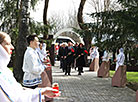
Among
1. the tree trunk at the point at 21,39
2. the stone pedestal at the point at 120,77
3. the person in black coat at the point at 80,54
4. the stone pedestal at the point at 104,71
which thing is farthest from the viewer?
the person in black coat at the point at 80,54

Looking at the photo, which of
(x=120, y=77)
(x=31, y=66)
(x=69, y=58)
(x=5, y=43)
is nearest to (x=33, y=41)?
(x=31, y=66)

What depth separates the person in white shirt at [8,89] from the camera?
8.66 ft

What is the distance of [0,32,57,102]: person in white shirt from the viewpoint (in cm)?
264

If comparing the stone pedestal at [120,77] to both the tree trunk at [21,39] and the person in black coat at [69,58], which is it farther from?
the person in black coat at [69,58]

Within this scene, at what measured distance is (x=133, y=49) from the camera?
13172mm

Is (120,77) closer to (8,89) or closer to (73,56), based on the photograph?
(73,56)

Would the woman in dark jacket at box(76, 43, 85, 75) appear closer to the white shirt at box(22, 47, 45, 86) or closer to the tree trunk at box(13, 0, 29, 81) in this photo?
the tree trunk at box(13, 0, 29, 81)

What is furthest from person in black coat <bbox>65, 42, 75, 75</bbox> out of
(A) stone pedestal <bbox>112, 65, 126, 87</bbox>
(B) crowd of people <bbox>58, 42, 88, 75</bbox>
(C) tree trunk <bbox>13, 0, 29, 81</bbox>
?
(A) stone pedestal <bbox>112, 65, 126, 87</bbox>

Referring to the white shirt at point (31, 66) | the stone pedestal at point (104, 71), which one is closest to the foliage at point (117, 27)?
the stone pedestal at point (104, 71)

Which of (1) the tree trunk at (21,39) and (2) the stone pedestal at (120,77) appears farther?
(1) the tree trunk at (21,39)

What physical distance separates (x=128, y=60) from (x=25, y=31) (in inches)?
231

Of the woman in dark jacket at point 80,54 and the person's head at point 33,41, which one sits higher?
the person's head at point 33,41

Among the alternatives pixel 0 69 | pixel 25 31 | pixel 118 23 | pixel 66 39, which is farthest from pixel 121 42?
pixel 66 39

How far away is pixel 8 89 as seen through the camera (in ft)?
8.71
